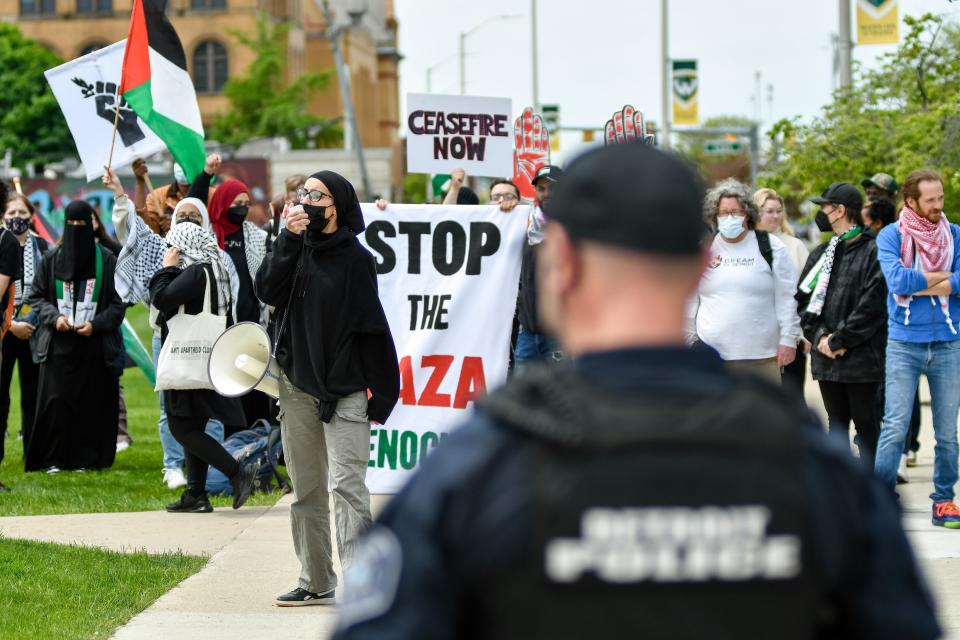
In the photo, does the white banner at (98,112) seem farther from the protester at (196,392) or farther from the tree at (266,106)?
the tree at (266,106)

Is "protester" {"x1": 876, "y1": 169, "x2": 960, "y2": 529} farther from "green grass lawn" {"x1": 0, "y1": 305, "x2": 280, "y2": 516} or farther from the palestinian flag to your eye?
the palestinian flag

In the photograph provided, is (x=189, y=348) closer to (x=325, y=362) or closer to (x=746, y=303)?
(x=325, y=362)

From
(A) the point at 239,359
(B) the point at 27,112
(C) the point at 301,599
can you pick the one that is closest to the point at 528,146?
(A) the point at 239,359

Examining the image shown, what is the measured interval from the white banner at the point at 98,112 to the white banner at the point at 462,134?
1983mm

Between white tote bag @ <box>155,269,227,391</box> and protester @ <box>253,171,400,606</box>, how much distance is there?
2657 millimetres

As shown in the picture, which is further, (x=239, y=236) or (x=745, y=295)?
(x=239, y=236)

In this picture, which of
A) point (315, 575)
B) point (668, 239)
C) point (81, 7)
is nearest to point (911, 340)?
point (315, 575)

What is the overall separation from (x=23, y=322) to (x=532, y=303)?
15.2 ft

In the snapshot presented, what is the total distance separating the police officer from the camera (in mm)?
1970

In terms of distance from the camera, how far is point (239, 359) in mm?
7285

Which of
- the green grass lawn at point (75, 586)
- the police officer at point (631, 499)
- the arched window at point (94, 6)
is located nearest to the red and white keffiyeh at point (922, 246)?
the green grass lawn at point (75, 586)

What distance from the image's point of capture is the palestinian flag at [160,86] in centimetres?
1105

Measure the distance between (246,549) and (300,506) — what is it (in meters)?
1.56

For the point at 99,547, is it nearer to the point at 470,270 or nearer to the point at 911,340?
the point at 470,270
